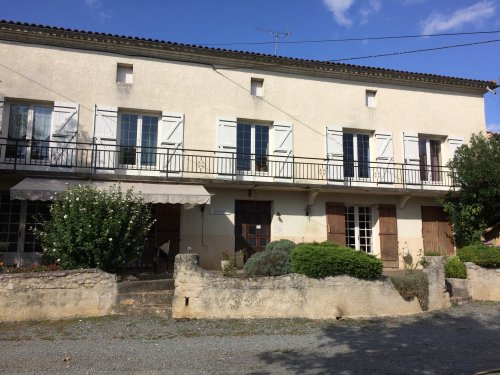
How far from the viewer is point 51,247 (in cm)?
1036

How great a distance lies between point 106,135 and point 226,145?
410 centimetres

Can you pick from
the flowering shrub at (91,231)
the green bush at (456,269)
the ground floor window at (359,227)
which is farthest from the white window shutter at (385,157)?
the flowering shrub at (91,231)

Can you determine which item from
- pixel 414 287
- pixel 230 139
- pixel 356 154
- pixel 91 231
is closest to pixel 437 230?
pixel 356 154

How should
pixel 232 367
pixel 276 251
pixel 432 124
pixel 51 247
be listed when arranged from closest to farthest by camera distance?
pixel 232 367
pixel 51 247
pixel 276 251
pixel 432 124

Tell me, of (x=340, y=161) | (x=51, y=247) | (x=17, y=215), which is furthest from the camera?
(x=340, y=161)

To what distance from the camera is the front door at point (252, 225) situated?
1506 centimetres

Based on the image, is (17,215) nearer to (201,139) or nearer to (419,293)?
(201,139)

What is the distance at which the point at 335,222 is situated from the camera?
15758mm

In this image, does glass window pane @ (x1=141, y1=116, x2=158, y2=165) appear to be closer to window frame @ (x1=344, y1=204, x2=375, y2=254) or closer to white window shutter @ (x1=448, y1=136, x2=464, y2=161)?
window frame @ (x1=344, y1=204, x2=375, y2=254)

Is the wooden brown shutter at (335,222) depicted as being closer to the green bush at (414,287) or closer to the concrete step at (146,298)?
the green bush at (414,287)

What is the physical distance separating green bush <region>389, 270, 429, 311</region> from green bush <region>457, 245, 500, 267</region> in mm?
2600

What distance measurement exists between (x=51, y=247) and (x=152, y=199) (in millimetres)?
3037

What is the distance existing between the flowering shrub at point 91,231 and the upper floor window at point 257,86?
7.52 meters

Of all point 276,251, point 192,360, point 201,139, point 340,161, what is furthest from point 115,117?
point 192,360
